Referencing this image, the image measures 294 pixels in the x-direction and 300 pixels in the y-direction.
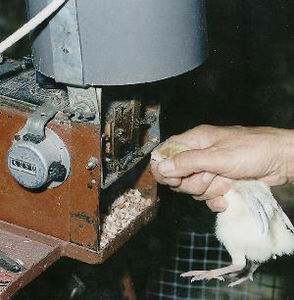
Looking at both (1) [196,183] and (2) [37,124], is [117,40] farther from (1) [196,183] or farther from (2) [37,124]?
(1) [196,183]

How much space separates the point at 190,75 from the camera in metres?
3.36

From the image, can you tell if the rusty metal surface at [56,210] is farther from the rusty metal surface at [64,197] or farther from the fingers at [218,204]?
the fingers at [218,204]

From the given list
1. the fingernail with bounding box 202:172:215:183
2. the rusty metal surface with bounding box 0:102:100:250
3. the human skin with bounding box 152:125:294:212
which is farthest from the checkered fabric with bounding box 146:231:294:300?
the rusty metal surface with bounding box 0:102:100:250

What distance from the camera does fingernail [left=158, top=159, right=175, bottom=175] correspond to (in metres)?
1.64

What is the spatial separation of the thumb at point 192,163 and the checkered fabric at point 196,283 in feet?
4.17

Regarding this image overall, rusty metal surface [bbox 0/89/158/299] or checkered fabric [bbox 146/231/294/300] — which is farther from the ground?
rusty metal surface [bbox 0/89/158/299]

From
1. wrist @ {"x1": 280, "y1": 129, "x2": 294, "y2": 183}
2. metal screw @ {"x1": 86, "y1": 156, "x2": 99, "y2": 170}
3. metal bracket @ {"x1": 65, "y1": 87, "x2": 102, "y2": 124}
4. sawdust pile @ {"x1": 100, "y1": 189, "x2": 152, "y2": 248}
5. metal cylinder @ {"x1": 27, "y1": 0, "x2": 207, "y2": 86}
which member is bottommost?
sawdust pile @ {"x1": 100, "y1": 189, "x2": 152, "y2": 248}

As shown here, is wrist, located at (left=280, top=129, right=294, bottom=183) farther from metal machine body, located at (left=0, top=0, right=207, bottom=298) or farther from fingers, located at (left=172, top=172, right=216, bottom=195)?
metal machine body, located at (left=0, top=0, right=207, bottom=298)

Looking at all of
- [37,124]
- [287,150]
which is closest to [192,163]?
[287,150]

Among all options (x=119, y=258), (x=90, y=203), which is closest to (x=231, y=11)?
(x=119, y=258)

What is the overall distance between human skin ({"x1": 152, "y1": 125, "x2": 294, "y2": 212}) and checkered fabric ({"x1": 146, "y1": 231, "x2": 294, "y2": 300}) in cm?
103

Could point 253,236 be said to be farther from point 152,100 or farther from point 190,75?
point 190,75

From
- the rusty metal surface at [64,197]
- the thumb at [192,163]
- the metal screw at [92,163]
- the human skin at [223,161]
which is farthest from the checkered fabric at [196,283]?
the metal screw at [92,163]

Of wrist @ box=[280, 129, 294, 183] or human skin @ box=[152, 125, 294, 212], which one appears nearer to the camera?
human skin @ box=[152, 125, 294, 212]
